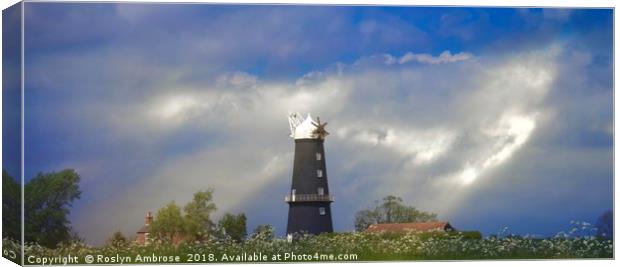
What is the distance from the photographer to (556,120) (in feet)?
86.5

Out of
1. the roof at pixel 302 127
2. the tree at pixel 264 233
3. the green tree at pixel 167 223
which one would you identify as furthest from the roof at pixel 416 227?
the green tree at pixel 167 223

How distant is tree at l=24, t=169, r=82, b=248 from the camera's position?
25.2 metres

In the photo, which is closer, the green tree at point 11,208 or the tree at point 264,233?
the green tree at point 11,208

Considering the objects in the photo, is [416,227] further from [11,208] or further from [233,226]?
[11,208]

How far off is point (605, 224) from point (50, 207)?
32.3 feet

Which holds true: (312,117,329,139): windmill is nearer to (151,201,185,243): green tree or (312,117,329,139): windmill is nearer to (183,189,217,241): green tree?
(183,189,217,241): green tree

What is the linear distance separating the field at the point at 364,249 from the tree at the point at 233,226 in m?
0.13

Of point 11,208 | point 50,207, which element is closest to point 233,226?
point 50,207

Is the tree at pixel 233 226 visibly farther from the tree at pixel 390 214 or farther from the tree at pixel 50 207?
the tree at pixel 50 207

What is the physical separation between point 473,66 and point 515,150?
1684 mm

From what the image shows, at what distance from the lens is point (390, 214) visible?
26.1m

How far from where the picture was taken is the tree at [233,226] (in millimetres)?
25984

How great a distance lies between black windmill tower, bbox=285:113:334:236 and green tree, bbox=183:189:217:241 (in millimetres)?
1419

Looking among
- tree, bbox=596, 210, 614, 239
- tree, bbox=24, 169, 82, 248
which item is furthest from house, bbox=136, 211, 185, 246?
tree, bbox=596, 210, 614, 239
